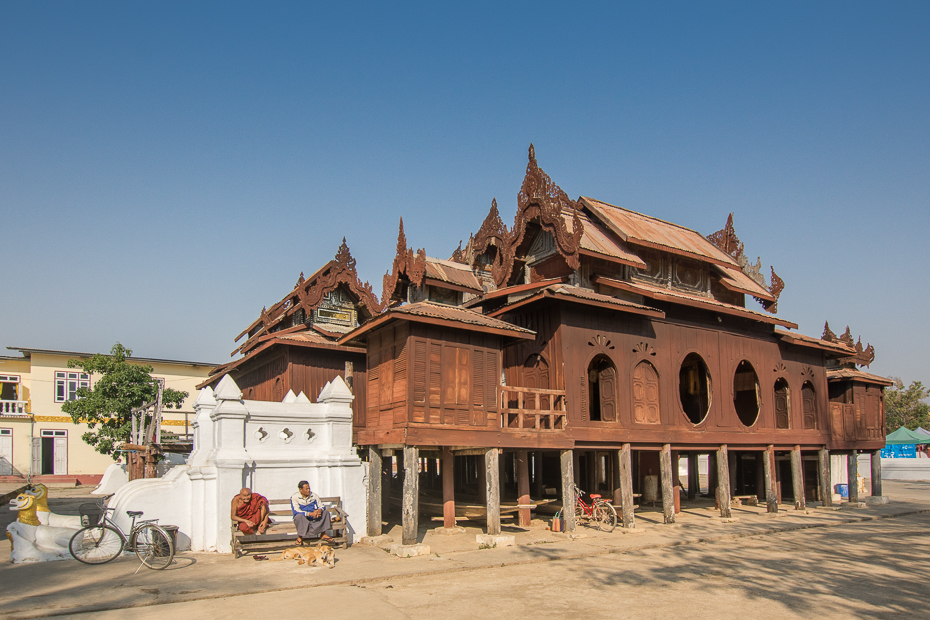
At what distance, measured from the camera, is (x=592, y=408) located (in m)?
22.1

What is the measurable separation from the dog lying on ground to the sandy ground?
27 centimetres

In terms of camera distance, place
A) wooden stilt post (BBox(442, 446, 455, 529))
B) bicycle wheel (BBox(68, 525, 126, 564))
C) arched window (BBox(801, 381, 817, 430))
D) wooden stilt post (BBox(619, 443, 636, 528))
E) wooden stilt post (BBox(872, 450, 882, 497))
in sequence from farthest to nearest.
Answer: wooden stilt post (BBox(872, 450, 882, 497))
arched window (BBox(801, 381, 817, 430))
wooden stilt post (BBox(619, 443, 636, 528))
wooden stilt post (BBox(442, 446, 455, 529))
bicycle wheel (BBox(68, 525, 126, 564))

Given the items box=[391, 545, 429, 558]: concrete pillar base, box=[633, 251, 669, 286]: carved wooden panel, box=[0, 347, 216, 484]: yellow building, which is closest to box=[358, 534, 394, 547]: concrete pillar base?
box=[391, 545, 429, 558]: concrete pillar base

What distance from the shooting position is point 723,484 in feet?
63.0

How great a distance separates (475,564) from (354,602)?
3.28m

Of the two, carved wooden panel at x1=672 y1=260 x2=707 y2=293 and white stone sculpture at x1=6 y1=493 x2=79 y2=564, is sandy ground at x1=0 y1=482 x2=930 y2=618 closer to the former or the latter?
white stone sculpture at x1=6 y1=493 x2=79 y2=564

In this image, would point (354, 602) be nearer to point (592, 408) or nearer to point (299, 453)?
point (299, 453)

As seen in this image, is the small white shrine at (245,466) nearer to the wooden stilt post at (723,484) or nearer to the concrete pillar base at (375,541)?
the concrete pillar base at (375,541)

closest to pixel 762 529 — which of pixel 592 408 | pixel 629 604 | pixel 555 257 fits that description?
pixel 592 408

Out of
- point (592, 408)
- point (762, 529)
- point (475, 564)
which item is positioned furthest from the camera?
point (592, 408)

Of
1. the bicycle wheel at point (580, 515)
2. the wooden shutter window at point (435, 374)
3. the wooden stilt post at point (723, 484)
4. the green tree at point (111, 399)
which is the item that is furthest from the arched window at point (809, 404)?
the green tree at point (111, 399)

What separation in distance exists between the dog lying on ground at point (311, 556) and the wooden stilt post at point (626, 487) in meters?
7.57

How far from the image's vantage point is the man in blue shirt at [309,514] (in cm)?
1231

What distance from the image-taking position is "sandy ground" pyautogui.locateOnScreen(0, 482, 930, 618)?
28.6ft
